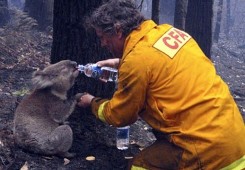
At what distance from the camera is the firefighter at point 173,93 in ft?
14.0

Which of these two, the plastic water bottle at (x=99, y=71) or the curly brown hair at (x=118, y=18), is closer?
the curly brown hair at (x=118, y=18)

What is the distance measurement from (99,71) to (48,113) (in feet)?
2.96

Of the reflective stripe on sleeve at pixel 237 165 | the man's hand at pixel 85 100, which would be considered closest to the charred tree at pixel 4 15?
the man's hand at pixel 85 100

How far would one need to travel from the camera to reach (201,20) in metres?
11.1

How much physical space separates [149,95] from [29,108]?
1872mm

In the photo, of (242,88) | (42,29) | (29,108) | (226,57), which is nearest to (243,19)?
(226,57)

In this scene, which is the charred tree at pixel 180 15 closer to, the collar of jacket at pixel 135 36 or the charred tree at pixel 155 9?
the charred tree at pixel 155 9

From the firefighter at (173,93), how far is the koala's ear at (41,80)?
50.0 inches

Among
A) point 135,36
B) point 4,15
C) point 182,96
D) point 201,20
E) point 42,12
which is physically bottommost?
→ point 4,15

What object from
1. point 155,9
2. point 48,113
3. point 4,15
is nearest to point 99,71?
point 48,113

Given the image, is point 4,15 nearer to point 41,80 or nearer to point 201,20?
point 201,20

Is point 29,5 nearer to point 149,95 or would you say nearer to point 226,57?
point 226,57

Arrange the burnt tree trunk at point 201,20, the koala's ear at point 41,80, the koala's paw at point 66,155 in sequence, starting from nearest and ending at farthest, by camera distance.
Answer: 1. the koala's ear at point 41,80
2. the koala's paw at point 66,155
3. the burnt tree trunk at point 201,20

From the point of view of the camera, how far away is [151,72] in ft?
13.9
